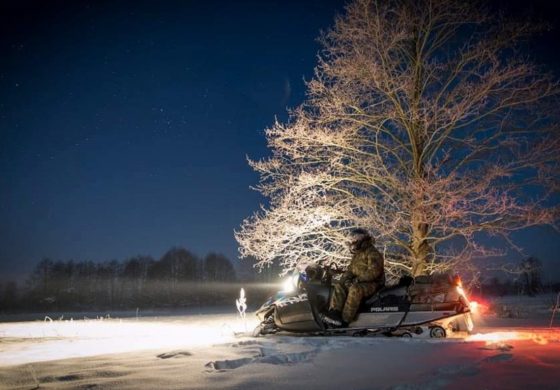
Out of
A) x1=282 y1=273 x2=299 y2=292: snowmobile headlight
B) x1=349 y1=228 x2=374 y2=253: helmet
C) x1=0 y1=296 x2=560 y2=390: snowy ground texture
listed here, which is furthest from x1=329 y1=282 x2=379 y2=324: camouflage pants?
x1=282 y1=273 x2=299 y2=292: snowmobile headlight

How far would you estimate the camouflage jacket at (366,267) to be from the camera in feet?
23.7

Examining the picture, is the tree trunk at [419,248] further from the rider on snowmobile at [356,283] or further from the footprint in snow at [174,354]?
the footprint in snow at [174,354]

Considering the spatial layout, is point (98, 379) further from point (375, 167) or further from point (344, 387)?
point (375, 167)

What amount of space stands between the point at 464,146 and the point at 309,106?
4.40 meters

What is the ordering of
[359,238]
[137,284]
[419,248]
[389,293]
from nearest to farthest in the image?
[389,293] < [359,238] < [419,248] < [137,284]

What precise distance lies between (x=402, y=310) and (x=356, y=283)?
81 cm

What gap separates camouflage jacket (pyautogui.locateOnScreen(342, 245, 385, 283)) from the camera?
7.24 meters

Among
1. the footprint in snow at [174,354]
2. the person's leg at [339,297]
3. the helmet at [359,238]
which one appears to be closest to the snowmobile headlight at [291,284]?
the person's leg at [339,297]

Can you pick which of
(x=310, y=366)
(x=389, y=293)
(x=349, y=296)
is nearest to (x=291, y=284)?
(x=349, y=296)

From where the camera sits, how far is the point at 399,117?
12289mm

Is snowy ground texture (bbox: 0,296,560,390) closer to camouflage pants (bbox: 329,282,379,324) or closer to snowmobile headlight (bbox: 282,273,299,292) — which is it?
camouflage pants (bbox: 329,282,379,324)

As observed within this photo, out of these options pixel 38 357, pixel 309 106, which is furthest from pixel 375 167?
pixel 38 357

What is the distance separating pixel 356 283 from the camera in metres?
7.22

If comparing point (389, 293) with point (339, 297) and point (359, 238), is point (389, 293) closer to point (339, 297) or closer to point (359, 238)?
point (339, 297)
